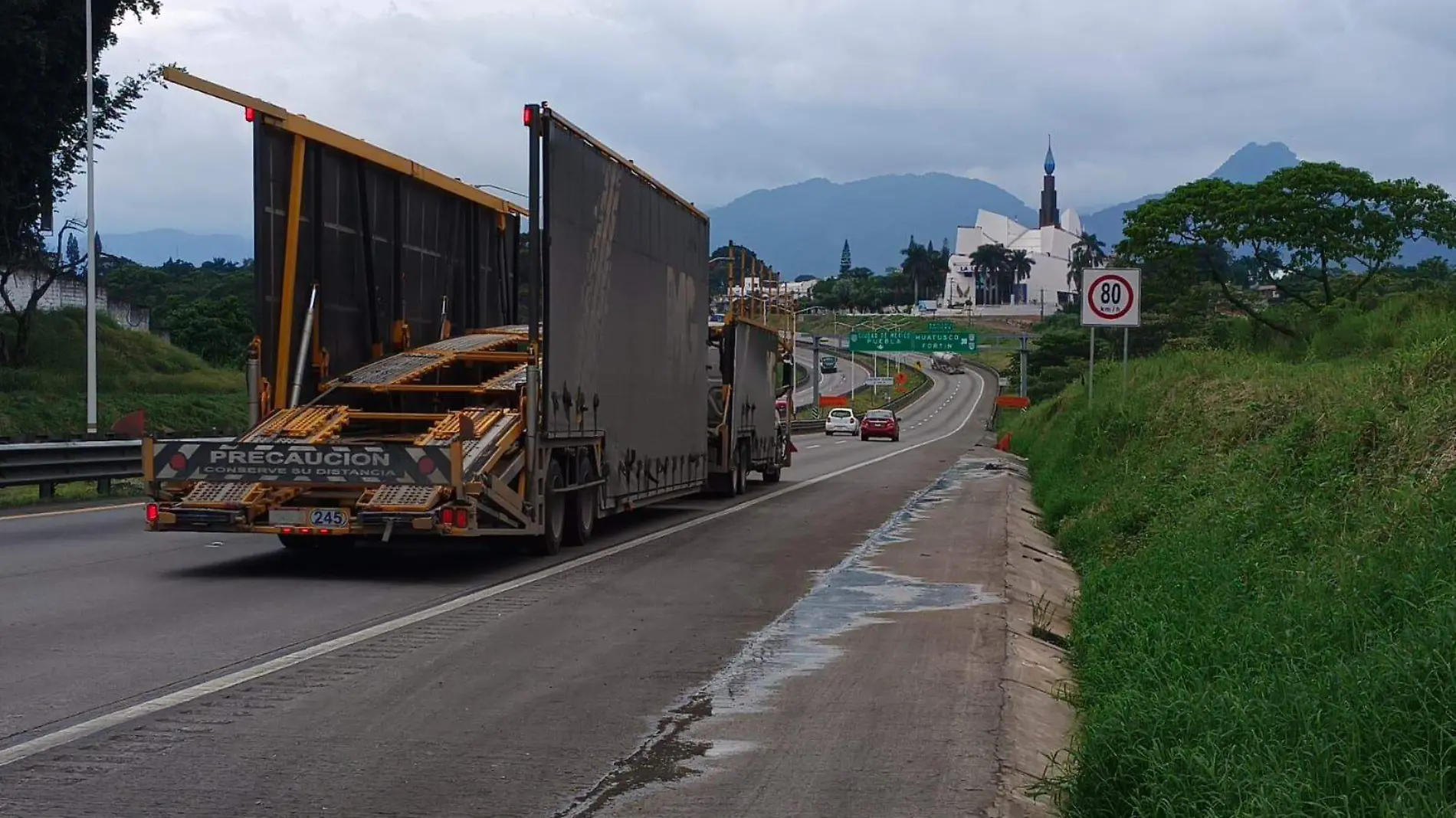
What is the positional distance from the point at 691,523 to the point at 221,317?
55959 mm

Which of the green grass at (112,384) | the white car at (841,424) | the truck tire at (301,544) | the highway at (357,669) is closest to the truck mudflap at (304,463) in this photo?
the highway at (357,669)

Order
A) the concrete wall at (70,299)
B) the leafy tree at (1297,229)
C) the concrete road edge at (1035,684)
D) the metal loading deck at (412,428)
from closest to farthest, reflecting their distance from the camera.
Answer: the concrete road edge at (1035,684) < the metal loading deck at (412,428) < the leafy tree at (1297,229) < the concrete wall at (70,299)

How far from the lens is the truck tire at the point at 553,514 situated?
13.9 m

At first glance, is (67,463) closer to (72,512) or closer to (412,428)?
(72,512)

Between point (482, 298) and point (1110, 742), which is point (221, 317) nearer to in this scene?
point (482, 298)

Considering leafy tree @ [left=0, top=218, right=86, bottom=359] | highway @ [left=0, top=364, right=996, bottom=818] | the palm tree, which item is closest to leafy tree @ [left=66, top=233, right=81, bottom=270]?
leafy tree @ [left=0, top=218, right=86, bottom=359]

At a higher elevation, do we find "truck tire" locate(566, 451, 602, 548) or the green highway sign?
the green highway sign

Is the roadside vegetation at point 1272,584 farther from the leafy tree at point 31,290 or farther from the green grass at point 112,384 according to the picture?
the leafy tree at point 31,290

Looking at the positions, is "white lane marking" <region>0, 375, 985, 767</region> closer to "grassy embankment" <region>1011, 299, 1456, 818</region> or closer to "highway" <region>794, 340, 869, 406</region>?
"grassy embankment" <region>1011, 299, 1456, 818</region>

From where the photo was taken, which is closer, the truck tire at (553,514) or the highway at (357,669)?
the highway at (357,669)

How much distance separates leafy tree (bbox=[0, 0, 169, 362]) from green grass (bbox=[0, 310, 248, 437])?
3.85 metres

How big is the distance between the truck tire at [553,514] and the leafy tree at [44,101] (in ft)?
88.6

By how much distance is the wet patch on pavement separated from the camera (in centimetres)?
623

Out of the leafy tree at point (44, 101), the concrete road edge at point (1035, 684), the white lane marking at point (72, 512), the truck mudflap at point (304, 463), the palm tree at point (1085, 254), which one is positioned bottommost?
the concrete road edge at point (1035, 684)
